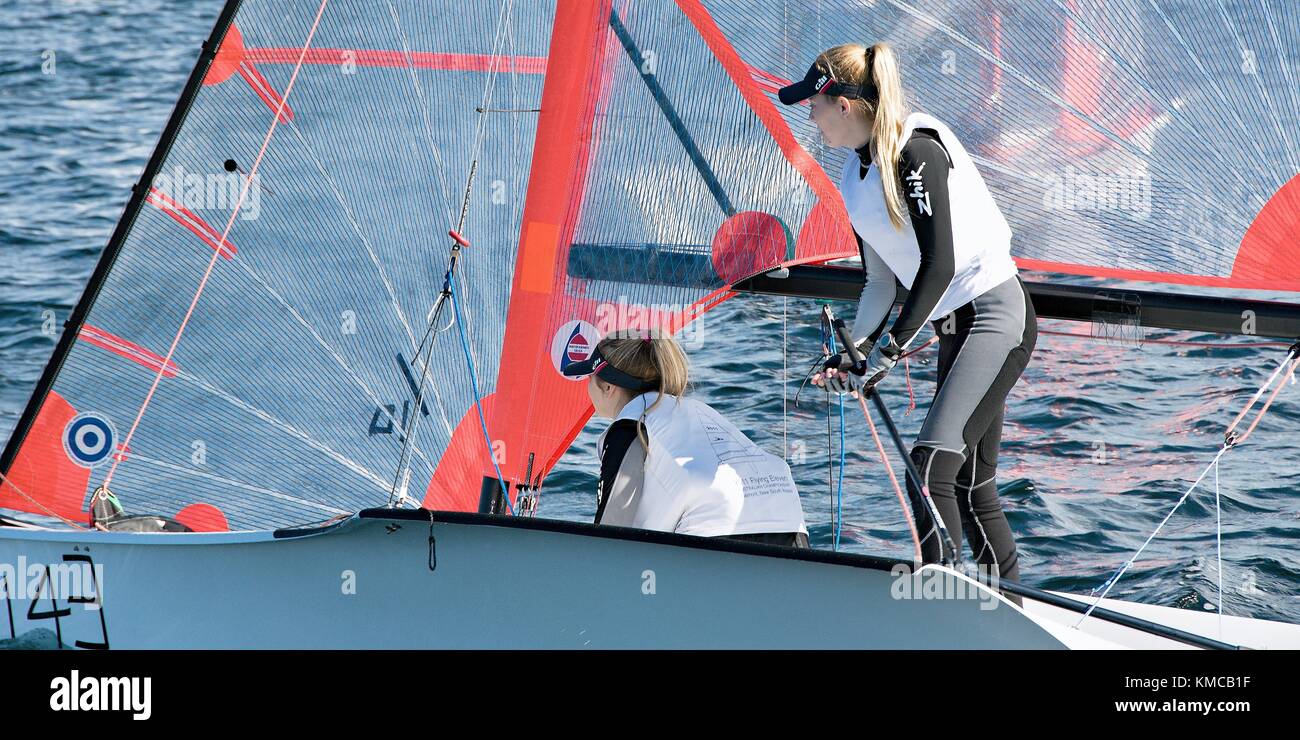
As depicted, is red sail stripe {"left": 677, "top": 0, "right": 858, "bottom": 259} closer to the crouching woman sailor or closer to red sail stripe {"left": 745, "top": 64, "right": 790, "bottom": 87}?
red sail stripe {"left": 745, "top": 64, "right": 790, "bottom": 87}

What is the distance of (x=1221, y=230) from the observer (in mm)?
3273

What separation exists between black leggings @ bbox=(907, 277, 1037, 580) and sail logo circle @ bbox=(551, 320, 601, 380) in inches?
38.6

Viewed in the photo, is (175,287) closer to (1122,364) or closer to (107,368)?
(107,368)

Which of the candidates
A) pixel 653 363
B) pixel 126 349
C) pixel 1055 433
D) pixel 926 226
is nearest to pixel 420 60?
pixel 126 349

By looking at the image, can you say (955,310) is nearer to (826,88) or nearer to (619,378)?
(826,88)

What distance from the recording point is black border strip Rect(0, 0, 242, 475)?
3.33 meters

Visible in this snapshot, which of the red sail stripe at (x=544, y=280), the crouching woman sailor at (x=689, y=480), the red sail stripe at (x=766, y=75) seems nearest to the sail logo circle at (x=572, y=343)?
the red sail stripe at (x=544, y=280)

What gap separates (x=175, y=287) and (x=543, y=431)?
94 cm

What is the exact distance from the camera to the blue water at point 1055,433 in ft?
13.1

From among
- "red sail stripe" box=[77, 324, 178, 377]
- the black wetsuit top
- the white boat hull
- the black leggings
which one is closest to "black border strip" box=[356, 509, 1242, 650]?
the white boat hull

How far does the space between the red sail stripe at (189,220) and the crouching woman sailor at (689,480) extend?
1335 millimetres

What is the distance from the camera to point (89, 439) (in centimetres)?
335

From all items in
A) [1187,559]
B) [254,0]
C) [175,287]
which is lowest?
[1187,559]

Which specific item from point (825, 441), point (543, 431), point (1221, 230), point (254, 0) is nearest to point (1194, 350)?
point (825, 441)
